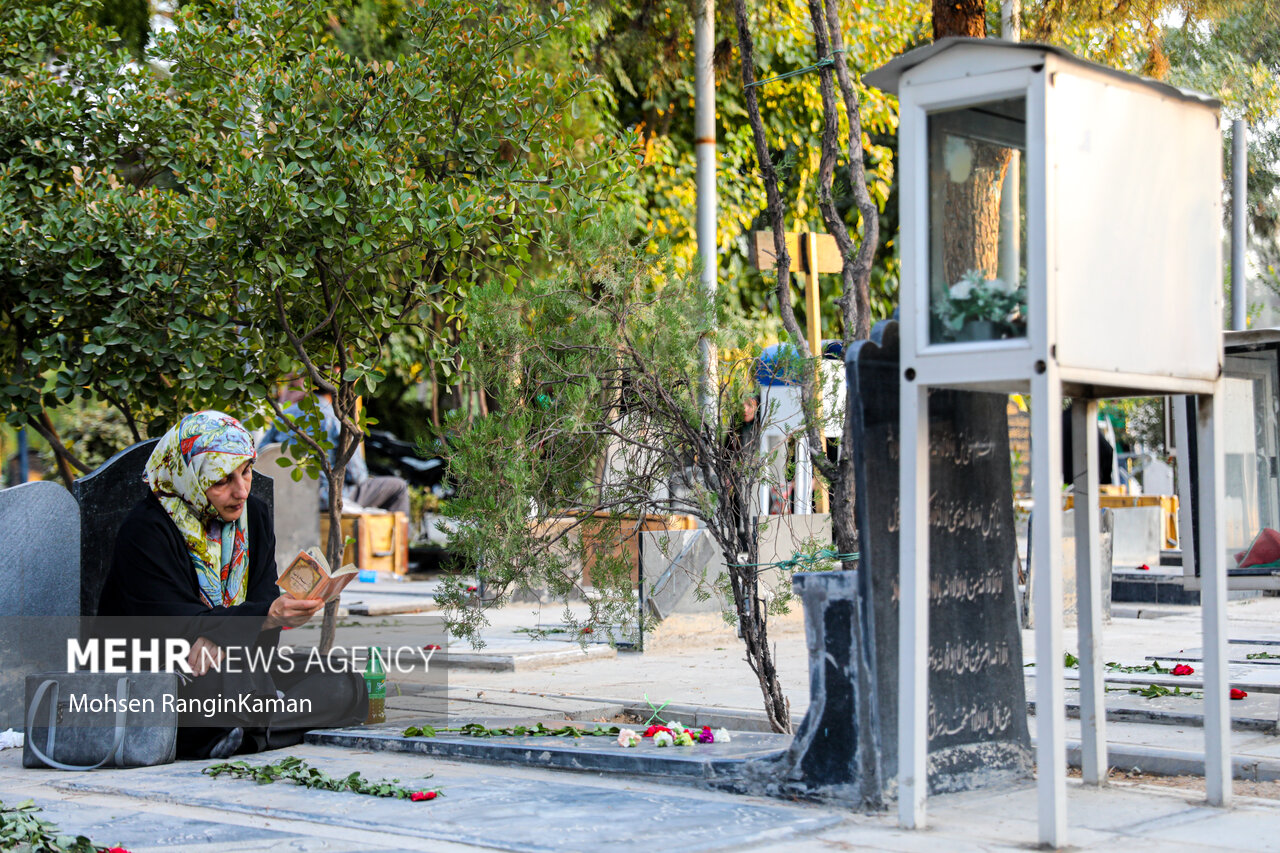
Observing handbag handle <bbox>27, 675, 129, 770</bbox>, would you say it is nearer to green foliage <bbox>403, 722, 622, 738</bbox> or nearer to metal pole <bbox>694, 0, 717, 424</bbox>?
green foliage <bbox>403, 722, 622, 738</bbox>

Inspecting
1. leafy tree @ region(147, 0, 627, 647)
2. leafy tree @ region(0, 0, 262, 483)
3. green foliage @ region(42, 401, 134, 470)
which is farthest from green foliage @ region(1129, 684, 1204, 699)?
green foliage @ region(42, 401, 134, 470)

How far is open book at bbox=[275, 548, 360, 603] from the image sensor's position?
19.6ft

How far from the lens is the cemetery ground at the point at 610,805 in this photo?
448 cm

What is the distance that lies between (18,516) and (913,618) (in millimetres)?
4879

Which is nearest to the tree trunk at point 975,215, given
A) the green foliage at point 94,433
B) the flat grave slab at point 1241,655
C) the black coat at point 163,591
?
the black coat at point 163,591

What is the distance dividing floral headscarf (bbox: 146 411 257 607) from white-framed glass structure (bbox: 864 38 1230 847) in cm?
323

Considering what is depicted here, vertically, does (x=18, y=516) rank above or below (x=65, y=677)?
above

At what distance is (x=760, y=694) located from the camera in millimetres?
8062

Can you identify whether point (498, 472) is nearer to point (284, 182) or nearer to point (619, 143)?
point (284, 182)

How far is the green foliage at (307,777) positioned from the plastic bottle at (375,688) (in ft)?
2.87

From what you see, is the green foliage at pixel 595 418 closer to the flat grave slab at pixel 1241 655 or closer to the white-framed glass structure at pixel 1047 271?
the white-framed glass structure at pixel 1047 271

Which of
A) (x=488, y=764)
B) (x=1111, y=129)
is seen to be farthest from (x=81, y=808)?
(x=1111, y=129)

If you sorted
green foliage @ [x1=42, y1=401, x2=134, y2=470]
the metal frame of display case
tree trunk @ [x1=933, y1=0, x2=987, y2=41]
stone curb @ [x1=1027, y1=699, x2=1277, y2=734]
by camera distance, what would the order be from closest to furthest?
1. stone curb @ [x1=1027, y1=699, x2=1277, y2=734]
2. tree trunk @ [x1=933, y1=0, x2=987, y2=41]
3. the metal frame of display case
4. green foliage @ [x1=42, y1=401, x2=134, y2=470]

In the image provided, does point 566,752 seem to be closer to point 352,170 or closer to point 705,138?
point 352,170
